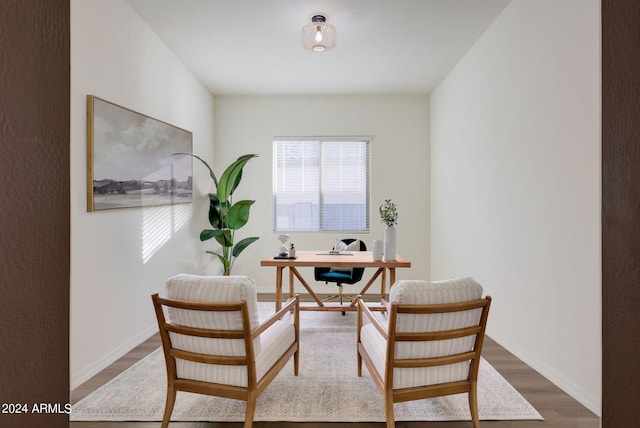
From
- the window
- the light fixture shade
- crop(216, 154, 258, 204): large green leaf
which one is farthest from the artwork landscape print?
the window

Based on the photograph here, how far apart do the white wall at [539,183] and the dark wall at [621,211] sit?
1.79 metres

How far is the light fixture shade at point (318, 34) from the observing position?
3092 millimetres

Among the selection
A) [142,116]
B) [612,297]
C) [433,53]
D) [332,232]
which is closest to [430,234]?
[332,232]

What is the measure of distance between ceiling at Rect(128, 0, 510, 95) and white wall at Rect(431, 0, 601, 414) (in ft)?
1.36

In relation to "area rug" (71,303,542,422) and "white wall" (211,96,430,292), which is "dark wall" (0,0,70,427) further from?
"white wall" (211,96,430,292)

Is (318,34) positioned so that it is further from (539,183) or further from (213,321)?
(213,321)

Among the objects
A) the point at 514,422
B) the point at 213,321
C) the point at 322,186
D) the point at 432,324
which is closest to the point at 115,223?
the point at 213,321

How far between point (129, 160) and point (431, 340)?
2.73m

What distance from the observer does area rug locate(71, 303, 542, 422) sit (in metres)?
2.10

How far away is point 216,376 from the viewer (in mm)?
1852

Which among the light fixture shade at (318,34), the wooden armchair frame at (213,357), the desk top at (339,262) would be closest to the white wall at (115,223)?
the wooden armchair frame at (213,357)

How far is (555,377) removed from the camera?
249 cm

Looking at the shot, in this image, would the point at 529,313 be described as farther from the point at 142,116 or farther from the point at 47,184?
the point at 142,116

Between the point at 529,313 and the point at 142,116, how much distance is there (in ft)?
11.9
